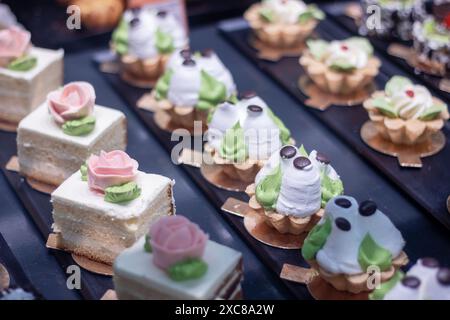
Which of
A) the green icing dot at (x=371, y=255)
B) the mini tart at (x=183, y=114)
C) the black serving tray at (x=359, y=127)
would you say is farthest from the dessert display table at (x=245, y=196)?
the green icing dot at (x=371, y=255)

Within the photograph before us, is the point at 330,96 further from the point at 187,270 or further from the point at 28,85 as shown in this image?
the point at 187,270

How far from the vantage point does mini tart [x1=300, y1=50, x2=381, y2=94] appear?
4.55 m

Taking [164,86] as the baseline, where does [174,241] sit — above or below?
above

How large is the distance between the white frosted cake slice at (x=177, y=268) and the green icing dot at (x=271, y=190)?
48 centimetres

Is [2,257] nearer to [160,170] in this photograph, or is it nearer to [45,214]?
[45,214]

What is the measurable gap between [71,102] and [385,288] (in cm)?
184

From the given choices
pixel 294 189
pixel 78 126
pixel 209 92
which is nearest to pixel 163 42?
pixel 209 92

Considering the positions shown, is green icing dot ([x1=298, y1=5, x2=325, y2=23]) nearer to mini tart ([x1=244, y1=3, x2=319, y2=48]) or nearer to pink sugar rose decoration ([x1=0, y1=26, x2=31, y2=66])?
mini tart ([x1=244, y1=3, x2=319, y2=48])

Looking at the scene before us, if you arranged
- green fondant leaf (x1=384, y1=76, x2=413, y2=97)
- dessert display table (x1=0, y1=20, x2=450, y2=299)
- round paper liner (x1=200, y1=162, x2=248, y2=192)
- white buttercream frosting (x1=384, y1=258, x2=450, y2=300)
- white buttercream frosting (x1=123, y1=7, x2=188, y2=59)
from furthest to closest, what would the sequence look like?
white buttercream frosting (x1=123, y1=7, x2=188, y2=59)
green fondant leaf (x1=384, y1=76, x2=413, y2=97)
round paper liner (x1=200, y1=162, x2=248, y2=192)
dessert display table (x1=0, y1=20, x2=450, y2=299)
white buttercream frosting (x1=384, y1=258, x2=450, y2=300)

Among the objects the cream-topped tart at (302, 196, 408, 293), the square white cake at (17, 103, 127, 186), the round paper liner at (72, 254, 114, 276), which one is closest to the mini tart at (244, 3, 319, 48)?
the square white cake at (17, 103, 127, 186)

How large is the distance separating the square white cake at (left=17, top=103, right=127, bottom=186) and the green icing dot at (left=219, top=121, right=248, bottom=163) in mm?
606

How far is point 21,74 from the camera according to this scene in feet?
14.3

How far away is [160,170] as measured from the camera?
413 centimetres

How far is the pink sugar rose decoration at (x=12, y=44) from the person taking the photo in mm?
4336
